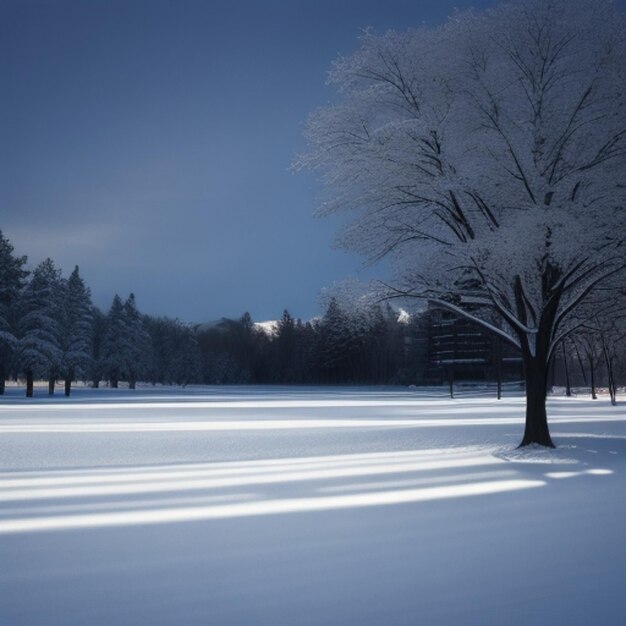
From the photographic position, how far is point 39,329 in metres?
59.8

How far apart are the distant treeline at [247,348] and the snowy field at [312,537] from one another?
639cm

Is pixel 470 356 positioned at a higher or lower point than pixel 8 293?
lower

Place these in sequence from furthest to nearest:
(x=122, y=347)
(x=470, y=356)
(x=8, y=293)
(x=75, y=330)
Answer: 1. (x=470, y=356)
2. (x=122, y=347)
3. (x=75, y=330)
4. (x=8, y=293)

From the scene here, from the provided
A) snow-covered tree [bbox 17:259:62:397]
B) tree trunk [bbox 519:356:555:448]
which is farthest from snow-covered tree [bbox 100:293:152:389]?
tree trunk [bbox 519:356:555:448]

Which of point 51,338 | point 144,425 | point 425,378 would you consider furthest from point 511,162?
point 425,378

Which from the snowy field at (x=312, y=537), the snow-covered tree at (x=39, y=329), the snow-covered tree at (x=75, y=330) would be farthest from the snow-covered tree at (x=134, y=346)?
the snowy field at (x=312, y=537)

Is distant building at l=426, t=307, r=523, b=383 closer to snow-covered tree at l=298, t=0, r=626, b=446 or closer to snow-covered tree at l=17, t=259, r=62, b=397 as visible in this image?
snow-covered tree at l=17, t=259, r=62, b=397

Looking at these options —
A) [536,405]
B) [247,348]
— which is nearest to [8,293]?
[536,405]

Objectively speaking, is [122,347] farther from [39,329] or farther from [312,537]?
[312,537]

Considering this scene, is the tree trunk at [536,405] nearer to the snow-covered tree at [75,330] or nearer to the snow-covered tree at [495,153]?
the snow-covered tree at [495,153]

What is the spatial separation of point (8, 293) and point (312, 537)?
187 feet

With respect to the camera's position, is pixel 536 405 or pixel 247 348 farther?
pixel 247 348

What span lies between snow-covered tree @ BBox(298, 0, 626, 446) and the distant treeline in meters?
2.83

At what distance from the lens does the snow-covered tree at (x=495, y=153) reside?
16078 mm
